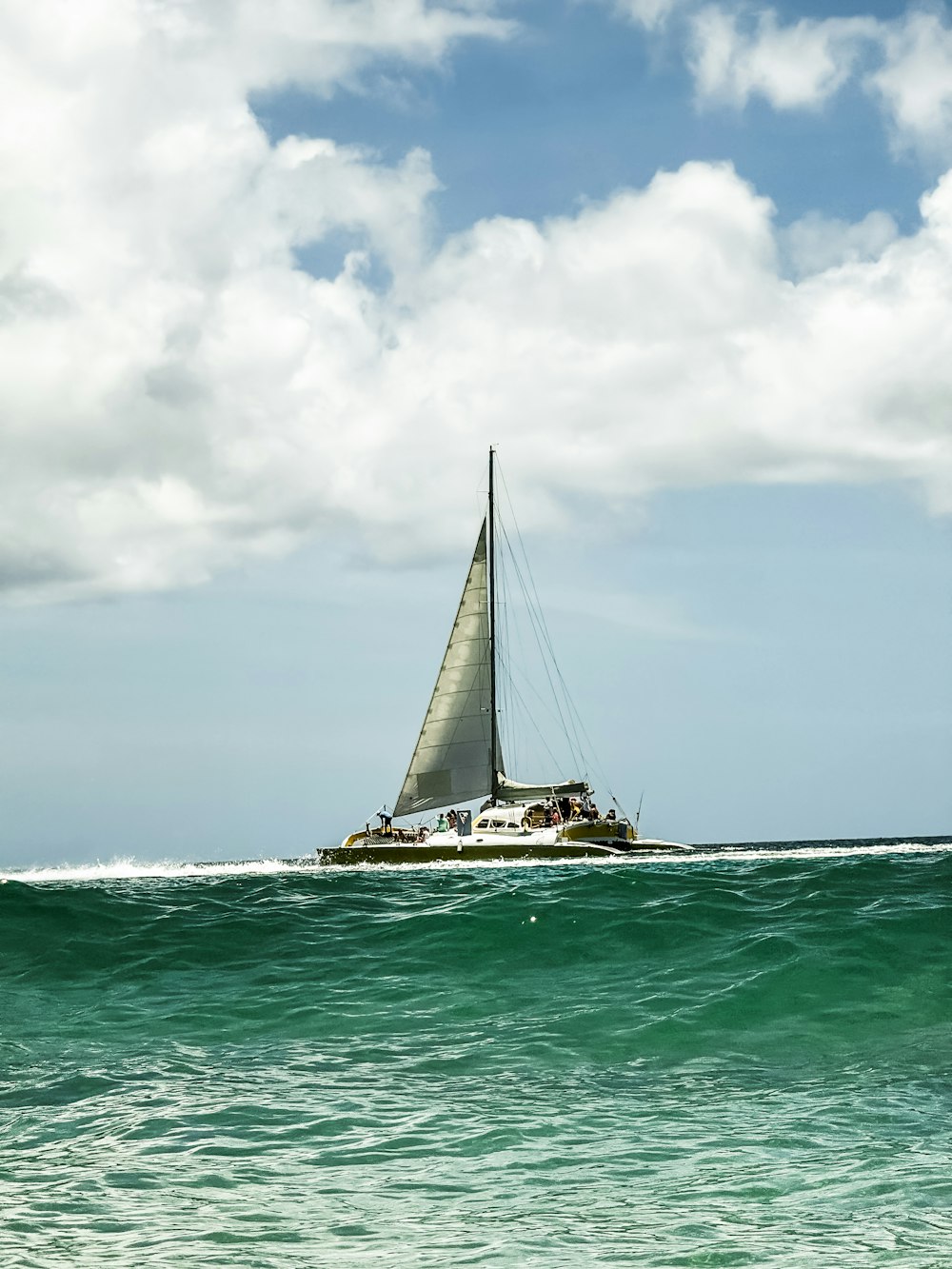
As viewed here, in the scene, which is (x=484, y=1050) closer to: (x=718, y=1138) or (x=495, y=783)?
(x=718, y=1138)

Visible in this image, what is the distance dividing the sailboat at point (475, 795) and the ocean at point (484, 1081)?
119 ft

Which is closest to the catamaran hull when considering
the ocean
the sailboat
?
the sailboat

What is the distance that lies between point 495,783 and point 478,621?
340 inches

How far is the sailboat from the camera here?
58.9 meters

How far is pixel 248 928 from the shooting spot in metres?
21.0

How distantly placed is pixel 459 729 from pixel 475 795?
3.52m

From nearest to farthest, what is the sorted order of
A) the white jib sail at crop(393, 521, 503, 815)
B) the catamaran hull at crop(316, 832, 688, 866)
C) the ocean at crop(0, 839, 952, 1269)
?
1. the ocean at crop(0, 839, 952, 1269)
2. the catamaran hull at crop(316, 832, 688, 866)
3. the white jib sail at crop(393, 521, 503, 815)

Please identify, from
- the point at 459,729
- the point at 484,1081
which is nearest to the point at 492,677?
the point at 459,729

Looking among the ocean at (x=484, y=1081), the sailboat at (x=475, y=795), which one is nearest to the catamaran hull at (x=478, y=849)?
the sailboat at (x=475, y=795)

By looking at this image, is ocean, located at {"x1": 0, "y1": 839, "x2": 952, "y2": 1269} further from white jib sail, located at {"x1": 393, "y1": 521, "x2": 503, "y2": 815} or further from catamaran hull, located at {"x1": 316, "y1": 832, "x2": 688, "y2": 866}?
white jib sail, located at {"x1": 393, "y1": 521, "x2": 503, "y2": 815}

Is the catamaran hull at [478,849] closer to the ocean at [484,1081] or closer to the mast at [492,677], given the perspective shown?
the mast at [492,677]

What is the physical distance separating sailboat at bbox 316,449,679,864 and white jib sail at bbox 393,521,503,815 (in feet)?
0.16

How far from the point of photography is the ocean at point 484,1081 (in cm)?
777

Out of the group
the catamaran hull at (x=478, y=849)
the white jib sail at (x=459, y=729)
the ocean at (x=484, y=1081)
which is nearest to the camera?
the ocean at (x=484, y=1081)
